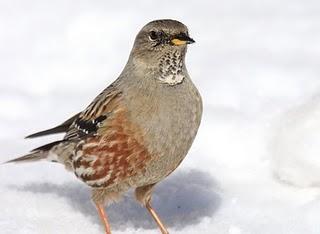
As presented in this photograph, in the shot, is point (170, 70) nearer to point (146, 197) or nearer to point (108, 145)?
point (108, 145)

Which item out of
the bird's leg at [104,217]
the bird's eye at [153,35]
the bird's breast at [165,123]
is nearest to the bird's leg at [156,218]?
the bird's leg at [104,217]

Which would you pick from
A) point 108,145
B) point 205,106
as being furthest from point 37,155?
point 205,106

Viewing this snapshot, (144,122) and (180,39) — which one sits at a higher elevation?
(180,39)

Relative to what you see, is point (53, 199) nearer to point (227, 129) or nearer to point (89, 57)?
point (227, 129)

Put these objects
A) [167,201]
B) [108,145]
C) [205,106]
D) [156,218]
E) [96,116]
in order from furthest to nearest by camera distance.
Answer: [205,106]
[167,201]
[156,218]
[96,116]
[108,145]

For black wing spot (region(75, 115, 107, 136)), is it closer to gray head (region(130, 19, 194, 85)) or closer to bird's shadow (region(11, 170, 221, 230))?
gray head (region(130, 19, 194, 85))

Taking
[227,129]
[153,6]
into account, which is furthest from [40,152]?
[153,6]

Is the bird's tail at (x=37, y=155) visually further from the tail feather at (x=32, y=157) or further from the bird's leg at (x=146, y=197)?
the bird's leg at (x=146, y=197)
